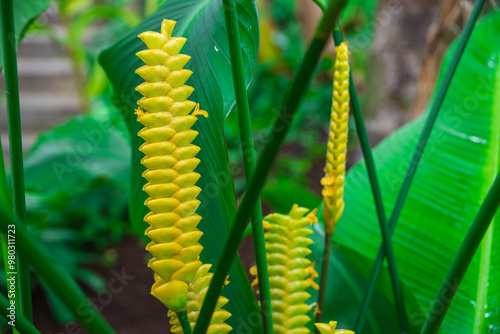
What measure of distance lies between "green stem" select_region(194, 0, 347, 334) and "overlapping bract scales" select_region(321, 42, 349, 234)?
0.10 metres

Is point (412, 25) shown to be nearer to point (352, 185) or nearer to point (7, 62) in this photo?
point (352, 185)

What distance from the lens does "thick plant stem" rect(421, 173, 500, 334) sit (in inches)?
7.1

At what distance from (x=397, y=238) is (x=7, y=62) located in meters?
0.35

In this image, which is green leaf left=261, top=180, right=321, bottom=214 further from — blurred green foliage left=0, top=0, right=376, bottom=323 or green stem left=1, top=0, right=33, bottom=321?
green stem left=1, top=0, right=33, bottom=321

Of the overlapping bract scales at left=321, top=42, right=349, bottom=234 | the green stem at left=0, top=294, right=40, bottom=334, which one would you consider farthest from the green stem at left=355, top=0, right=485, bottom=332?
the green stem at left=0, top=294, right=40, bottom=334

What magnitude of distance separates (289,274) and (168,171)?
97mm

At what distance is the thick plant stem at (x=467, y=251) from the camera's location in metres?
0.18

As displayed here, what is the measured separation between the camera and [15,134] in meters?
0.24

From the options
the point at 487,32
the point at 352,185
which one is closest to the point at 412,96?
the point at 487,32

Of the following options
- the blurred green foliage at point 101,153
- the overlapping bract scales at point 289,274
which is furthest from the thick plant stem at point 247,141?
the blurred green foliage at point 101,153

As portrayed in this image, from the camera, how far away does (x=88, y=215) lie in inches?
61.1

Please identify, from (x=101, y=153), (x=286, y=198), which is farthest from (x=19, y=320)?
(x=101, y=153)

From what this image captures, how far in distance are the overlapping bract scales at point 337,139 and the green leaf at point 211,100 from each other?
6 centimetres

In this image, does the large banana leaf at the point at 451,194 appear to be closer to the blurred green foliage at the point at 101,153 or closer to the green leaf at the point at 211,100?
the blurred green foliage at the point at 101,153
